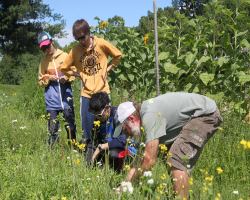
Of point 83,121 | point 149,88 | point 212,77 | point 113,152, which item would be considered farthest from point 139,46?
point 113,152

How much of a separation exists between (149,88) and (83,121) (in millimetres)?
2085

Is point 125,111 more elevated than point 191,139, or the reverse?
point 125,111

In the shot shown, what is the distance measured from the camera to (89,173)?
4078mm

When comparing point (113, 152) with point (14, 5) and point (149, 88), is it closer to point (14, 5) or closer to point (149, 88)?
point (149, 88)

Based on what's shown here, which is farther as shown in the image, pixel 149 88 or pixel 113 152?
pixel 149 88

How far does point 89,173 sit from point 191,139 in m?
0.84

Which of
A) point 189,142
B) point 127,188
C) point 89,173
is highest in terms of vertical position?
point 189,142

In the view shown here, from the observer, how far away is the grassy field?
3.27 meters

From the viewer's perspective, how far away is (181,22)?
6758 mm

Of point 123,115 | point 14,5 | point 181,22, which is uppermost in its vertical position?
point 14,5

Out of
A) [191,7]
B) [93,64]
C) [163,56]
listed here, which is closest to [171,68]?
[163,56]

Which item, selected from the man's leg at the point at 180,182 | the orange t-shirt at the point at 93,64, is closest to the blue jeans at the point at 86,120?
the orange t-shirt at the point at 93,64

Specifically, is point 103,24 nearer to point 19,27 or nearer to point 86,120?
point 86,120

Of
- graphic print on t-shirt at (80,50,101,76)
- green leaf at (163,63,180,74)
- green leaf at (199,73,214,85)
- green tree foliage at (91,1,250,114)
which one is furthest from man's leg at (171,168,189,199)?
green leaf at (163,63,180,74)
